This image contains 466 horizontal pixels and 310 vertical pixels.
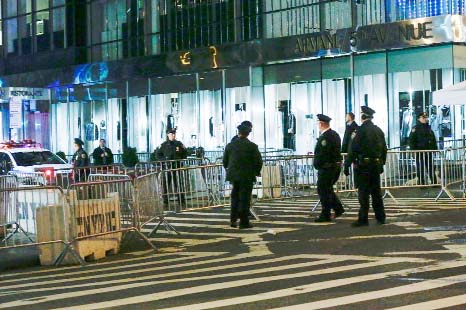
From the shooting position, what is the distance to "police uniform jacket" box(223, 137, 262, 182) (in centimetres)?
1722

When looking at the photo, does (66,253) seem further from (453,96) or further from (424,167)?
(424,167)

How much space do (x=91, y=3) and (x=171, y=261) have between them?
35.8 m

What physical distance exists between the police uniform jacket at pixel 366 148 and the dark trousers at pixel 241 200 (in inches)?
76.0

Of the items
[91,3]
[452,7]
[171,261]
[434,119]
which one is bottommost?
[171,261]

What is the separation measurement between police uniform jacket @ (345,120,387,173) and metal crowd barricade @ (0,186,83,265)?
476 centimetres

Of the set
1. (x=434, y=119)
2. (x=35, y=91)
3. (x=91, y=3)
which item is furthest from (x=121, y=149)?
(x=434, y=119)

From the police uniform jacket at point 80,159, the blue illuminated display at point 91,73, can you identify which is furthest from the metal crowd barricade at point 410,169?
the blue illuminated display at point 91,73

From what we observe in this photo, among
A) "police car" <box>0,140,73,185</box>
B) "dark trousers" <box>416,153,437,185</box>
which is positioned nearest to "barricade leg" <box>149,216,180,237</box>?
"dark trousers" <box>416,153,437,185</box>

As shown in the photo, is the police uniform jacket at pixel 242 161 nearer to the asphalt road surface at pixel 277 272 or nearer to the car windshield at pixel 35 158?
the asphalt road surface at pixel 277 272

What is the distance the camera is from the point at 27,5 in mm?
51562

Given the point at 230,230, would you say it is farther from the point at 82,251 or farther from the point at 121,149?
the point at 121,149

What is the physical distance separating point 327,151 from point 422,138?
826 centimetres

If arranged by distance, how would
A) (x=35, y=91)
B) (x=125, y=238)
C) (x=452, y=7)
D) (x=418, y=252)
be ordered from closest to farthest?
1. (x=418, y=252)
2. (x=125, y=238)
3. (x=452, y=7)
4. (x=35, y=91)

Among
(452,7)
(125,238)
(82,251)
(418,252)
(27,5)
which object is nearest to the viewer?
(418,252)
